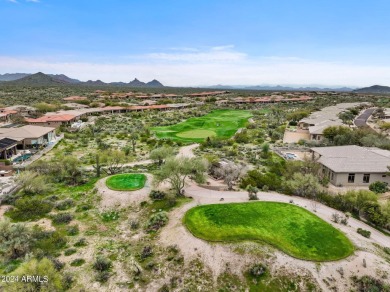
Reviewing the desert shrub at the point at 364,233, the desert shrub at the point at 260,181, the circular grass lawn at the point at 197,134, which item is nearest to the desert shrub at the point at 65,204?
the desert shrub at the point at 260,181

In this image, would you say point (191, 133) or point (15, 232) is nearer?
point (15, 232)

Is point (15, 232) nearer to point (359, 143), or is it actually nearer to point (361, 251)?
point (361, 251)

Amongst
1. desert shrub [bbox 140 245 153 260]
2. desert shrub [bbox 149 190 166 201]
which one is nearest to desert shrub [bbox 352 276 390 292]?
desert shrub [bbox 140 245 153 260]

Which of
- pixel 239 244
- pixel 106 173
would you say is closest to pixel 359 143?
pixel 239 244

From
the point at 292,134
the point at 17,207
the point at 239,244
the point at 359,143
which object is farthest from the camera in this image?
the point at 292,134

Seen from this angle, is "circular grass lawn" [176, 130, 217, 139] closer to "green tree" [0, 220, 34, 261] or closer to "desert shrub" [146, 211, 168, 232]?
"desert shrub" [146, 211, 168, 232]
